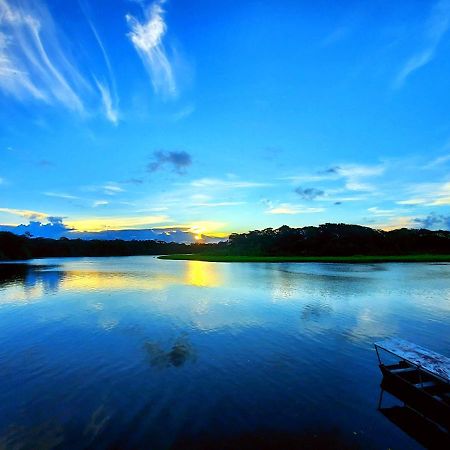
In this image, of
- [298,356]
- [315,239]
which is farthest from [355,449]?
[315,239]

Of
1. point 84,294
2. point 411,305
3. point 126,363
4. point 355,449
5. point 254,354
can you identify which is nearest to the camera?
point 355,449

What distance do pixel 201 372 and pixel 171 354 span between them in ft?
13.2

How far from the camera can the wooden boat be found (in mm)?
13883

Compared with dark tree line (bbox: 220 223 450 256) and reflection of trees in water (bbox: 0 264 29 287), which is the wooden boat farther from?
→ dark tree line (bbox: 220 223 450 256)

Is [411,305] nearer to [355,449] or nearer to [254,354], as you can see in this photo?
[254,354]

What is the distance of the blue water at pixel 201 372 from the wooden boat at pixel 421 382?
50.7 inches

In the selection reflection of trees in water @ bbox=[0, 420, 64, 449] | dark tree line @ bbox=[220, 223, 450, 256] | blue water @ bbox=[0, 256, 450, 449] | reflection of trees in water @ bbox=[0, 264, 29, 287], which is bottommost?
reflection of trees in water @ bbox=[0, 420, 64, 449]

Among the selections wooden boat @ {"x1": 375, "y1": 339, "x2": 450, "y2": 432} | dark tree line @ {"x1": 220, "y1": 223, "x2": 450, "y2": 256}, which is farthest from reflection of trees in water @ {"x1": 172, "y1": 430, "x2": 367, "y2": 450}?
dark tree line @ {"x1": 220, "y1": 223, "x2": 450, "y2": 256}

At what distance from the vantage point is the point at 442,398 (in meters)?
14.3

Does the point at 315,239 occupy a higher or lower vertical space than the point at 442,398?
higher

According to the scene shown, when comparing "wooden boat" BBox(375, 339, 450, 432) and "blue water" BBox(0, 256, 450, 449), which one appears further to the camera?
"wooden boat" BBox(375, 339, 450, 432)

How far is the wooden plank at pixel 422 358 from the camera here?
14.8 meters

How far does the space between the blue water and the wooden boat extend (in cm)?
129

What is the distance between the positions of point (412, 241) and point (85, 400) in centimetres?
21681
